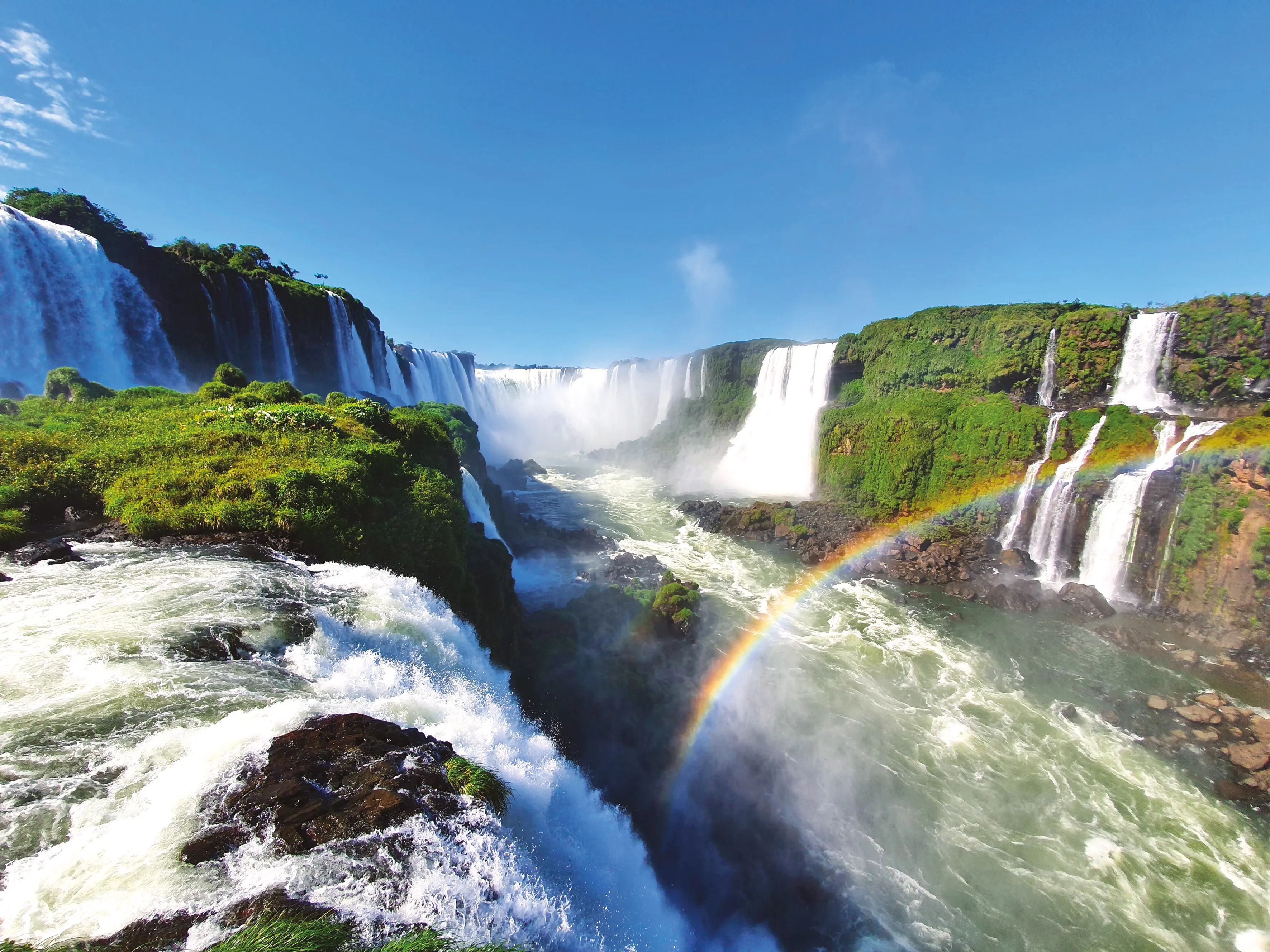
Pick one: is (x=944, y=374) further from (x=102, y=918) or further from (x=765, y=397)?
(x=102, y=918)

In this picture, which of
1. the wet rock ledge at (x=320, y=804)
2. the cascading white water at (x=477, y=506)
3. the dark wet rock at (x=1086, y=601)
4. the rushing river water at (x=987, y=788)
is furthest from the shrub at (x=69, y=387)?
the dark wet rock at (x=1086, y=601)

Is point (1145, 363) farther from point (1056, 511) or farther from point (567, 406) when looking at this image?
point (567, 406)

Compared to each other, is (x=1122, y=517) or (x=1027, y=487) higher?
(x=1027, y=487)

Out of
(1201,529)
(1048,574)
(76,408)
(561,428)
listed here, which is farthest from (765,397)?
(76,408)

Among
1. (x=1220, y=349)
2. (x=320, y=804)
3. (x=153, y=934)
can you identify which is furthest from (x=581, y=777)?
(x=1220, y=349)

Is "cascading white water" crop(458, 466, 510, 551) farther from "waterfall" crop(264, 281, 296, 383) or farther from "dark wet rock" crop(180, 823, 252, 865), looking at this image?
"waterfall" crop(264, 281, 296, 383)
